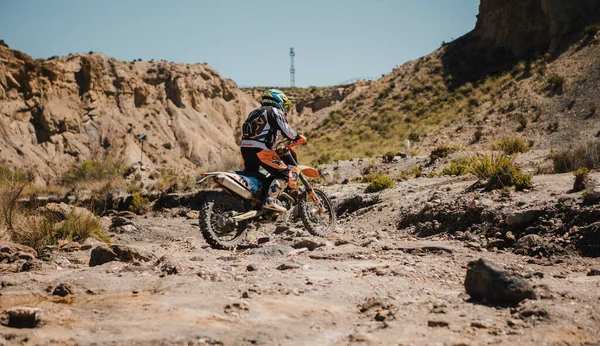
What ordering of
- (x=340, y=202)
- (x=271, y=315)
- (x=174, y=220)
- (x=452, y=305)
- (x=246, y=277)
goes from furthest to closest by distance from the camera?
(x=174, y=220)
(x=340, y=202)
(x=246, y=277)
(x=452, y=305)
(x=271, y=315)

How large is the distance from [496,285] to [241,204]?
14.6 feet

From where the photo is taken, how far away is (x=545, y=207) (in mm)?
8258

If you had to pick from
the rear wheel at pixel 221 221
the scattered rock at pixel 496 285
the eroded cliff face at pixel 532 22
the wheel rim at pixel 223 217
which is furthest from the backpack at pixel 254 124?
the eroded cliff face at pixel 532 22

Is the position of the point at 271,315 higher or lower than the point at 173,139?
lower

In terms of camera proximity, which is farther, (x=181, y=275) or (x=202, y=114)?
(x=202, y=114)

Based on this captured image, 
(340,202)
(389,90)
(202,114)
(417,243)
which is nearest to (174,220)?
(340,202)

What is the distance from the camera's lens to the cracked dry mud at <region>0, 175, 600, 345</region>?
403 centimetres

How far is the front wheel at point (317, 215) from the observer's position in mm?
9508

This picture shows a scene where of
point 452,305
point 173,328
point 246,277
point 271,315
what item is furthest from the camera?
point 246,277

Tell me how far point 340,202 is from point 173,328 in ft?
32.7

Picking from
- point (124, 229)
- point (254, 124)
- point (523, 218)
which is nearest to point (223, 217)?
point (254, 124)

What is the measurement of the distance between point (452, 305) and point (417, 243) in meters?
3.53

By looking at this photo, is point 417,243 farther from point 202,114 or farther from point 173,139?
point 202,114

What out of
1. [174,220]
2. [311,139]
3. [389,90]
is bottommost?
[174,220]
